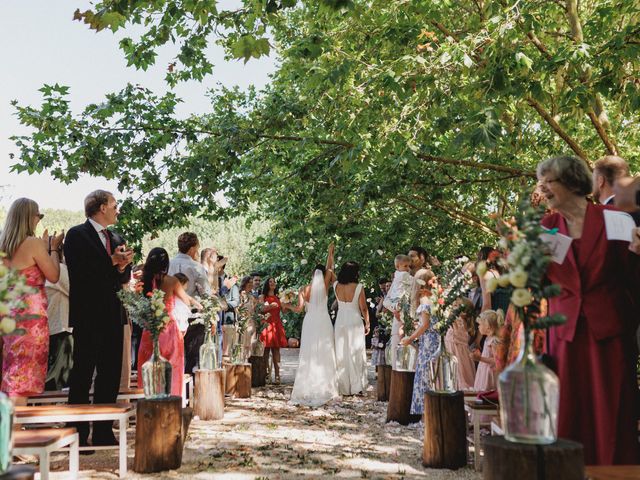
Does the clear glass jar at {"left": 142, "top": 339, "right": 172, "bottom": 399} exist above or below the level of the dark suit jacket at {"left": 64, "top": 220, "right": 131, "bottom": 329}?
A: below

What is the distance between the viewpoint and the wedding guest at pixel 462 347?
25.9 feet

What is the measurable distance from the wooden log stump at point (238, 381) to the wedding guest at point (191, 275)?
103 cm

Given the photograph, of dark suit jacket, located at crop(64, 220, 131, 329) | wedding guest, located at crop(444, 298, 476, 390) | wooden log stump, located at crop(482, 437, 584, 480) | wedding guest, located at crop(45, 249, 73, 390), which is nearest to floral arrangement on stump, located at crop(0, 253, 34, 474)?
wooden log stump, located at crop(482, 437, 584, 480)

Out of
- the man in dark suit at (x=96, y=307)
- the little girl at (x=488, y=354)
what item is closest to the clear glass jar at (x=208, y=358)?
the man in dark suit at (x=96, y=307)

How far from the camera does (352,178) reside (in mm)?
12516

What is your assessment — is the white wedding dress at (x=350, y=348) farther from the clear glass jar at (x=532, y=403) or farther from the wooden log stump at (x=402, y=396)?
the clear glass jar at (x=532, y=403)

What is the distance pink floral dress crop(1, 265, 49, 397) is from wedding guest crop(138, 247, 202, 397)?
156 cm

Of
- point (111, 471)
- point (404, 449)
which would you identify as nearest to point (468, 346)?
point (404, 449)

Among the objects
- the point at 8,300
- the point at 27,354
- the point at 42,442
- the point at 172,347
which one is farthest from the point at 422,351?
the point at 8,300

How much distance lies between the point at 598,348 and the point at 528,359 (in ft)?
2.08

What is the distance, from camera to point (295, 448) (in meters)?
6.64

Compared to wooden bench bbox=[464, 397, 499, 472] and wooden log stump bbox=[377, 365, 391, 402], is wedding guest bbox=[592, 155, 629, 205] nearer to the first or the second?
wooden bench bbox=[464, 397, 499, 472]

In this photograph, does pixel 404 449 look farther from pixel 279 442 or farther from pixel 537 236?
pixel 537 236

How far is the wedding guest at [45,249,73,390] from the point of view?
7.34 metres
